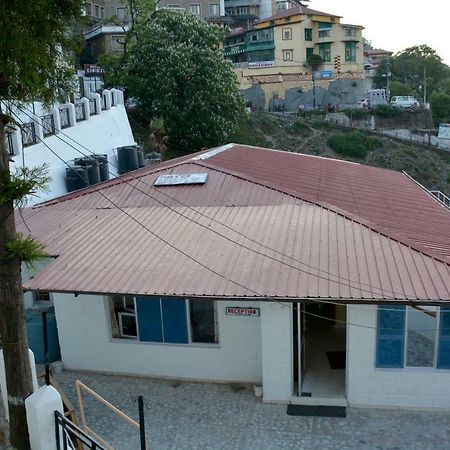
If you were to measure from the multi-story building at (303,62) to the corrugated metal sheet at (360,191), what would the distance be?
40.4 metres

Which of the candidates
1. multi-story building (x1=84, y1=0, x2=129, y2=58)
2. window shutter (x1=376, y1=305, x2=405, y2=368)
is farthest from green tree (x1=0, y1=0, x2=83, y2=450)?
multi-story building (x1=84, y1=0, x2=129, y2=58)

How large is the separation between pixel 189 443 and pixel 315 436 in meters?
2.23

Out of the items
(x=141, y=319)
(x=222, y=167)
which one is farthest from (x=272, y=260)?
(x=222, y=167)

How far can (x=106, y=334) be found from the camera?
12.2 meters

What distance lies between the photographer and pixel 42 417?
7.61m

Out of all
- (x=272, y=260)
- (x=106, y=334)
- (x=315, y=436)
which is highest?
(x=272, y=260)

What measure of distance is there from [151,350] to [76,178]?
32.7 feet

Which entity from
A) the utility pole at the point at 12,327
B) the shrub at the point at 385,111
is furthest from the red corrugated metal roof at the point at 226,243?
the shrub at the point at 385,111

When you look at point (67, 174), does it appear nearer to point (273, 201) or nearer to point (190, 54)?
point (273, 201)

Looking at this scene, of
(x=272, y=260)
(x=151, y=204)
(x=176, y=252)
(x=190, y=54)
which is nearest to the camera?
(x=272, y=260)

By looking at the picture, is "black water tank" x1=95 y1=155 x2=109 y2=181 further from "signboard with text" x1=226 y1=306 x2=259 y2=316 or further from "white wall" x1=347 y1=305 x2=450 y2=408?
Answer: "white wall" x1=347 y1=305 x2=450 y2=408

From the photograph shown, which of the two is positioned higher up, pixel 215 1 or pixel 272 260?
pixel 215 1

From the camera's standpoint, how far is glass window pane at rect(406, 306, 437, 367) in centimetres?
1036

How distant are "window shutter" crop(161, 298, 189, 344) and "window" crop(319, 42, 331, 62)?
58932 millimetres
